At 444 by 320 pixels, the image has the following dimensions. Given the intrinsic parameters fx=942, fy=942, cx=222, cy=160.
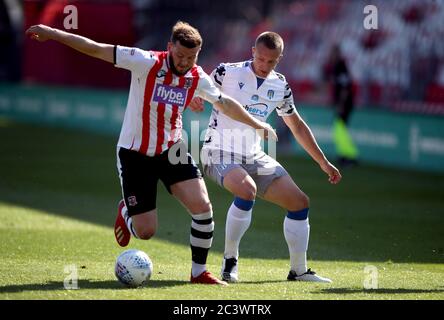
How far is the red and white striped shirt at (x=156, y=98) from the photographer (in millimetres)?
7738

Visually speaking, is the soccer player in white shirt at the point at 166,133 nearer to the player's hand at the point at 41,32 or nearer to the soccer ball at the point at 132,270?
the soccer ball at the point at 132,270

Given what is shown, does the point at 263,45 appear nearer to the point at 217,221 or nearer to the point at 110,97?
the point at 217,221

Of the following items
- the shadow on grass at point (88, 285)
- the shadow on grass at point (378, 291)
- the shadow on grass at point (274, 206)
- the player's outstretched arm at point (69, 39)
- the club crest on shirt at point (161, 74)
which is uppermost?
the player's outstretched arm at point (69, 39)

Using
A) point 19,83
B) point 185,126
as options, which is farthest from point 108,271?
point 19,83

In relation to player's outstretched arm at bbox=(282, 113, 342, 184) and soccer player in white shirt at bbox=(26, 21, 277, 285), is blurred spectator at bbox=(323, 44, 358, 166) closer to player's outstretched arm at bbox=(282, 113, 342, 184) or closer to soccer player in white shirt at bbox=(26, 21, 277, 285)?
player's outstretched arm at bbox=(282, 113, 342, 184)

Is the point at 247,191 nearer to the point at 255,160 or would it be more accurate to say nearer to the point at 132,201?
the point at 255,160

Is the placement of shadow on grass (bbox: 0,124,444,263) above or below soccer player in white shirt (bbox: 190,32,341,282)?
below

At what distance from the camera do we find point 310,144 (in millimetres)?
8719

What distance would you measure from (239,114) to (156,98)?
0.70 metres

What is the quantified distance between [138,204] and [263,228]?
423 centimetres

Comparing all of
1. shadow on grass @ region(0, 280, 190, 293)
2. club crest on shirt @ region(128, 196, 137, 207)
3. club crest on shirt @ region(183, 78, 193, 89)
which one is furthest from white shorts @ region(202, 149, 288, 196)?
shadow on grass @ region(0, 280, 190, 293)

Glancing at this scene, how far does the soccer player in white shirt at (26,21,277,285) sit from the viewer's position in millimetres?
7727

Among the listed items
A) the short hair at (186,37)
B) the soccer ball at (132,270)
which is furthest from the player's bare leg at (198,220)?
the short hair at (186,37)

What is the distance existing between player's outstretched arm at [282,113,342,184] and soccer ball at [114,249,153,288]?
1.99 meters
